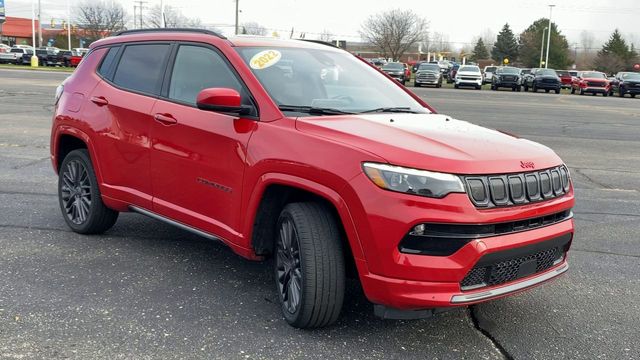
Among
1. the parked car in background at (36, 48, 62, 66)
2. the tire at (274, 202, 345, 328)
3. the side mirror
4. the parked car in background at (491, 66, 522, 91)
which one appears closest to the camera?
the tire at (274, 202, 345, 328)

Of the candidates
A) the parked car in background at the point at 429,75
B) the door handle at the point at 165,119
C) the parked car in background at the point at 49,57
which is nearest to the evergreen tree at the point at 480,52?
the parked car in background at the point at 429,75

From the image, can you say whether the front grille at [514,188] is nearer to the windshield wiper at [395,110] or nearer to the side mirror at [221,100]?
the windshield wiper at [395,110]

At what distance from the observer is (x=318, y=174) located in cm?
338

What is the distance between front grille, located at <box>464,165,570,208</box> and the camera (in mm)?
3146

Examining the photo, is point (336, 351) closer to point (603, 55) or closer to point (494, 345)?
point (494, 345)

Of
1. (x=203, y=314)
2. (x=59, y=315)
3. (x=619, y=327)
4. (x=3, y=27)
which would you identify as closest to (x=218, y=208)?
(x=203, y=314)

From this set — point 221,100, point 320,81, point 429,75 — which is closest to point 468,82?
point 429,75

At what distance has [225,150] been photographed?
13.0 ft

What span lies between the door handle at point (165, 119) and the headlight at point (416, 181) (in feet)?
6.08

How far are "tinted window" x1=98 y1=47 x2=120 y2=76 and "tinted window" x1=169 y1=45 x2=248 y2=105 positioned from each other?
102cm

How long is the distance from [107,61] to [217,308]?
270 centimetres

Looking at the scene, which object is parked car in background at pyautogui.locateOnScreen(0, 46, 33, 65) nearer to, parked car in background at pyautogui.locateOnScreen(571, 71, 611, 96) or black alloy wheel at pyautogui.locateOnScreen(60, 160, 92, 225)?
parked car in background at pyautogui.locateOnScreen(571, 71, 611, 96)

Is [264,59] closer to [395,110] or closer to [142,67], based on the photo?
[395,110]

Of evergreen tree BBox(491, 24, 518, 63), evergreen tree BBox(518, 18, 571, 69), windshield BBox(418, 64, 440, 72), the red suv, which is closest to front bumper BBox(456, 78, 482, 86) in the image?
windshield BBox(418, 64, 440, 72)
